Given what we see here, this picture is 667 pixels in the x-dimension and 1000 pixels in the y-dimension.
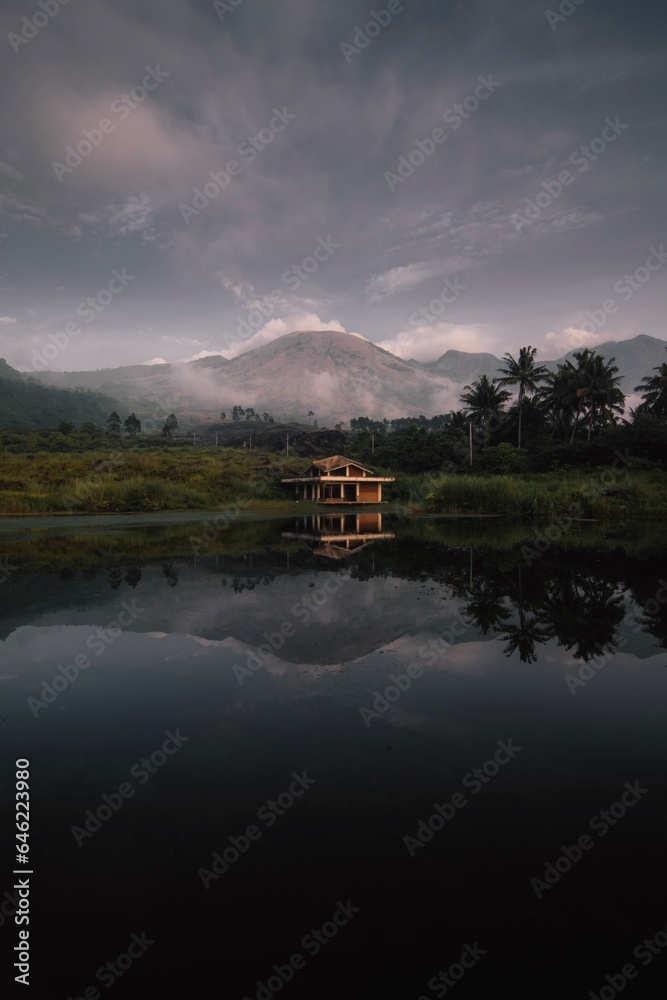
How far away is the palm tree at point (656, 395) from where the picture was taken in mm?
57812

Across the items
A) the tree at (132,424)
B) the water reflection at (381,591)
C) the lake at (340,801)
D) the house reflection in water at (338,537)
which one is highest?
the tree at (132,424)

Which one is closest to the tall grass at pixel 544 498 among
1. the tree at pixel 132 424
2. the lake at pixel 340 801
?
the lake at pixel 340 801

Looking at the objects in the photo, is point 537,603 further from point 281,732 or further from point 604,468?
point 604,468

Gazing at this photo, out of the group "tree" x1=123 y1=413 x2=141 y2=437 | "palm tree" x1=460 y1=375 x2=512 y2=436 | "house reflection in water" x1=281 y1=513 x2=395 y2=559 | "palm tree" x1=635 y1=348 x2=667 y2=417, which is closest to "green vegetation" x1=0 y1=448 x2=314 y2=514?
"house reflection in water" x1=281 y1=513 x2=395 y2=559

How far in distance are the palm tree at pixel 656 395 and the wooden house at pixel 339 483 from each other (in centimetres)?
3170

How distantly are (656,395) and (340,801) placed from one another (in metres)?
70.5

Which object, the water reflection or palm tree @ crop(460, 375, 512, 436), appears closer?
the water reflection

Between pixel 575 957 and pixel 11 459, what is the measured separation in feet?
178

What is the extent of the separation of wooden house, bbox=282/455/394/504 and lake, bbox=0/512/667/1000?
4036cm

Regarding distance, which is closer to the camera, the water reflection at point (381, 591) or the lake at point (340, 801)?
the lake at point (340, 801)

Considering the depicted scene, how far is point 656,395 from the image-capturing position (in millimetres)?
60875

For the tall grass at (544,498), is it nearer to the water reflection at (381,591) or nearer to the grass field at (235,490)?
the grass field at (235,490)

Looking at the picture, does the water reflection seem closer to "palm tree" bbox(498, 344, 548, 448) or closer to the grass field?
the grass field

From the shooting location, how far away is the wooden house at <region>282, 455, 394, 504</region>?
158 feet
